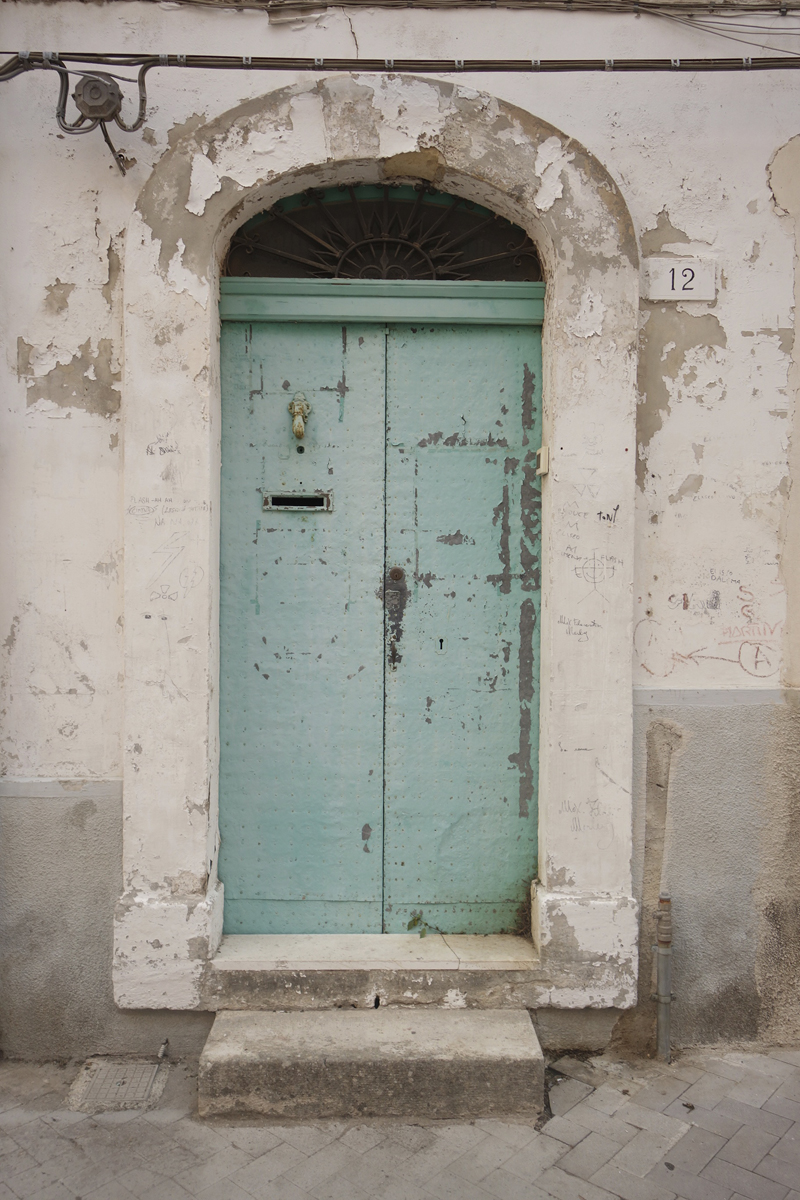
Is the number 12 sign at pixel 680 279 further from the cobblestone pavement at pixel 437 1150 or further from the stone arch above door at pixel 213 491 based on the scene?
the cobblestone pavement at pixel 437 1150

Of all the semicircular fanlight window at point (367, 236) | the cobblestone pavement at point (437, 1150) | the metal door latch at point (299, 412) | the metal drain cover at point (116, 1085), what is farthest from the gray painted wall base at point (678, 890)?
the semicircular fanlight window at point (367, 236)

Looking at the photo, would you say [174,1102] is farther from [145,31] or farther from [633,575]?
[145,31]

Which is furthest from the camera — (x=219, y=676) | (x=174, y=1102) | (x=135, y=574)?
(x=219, y=676)

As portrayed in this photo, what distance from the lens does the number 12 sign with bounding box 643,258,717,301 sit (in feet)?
11.2

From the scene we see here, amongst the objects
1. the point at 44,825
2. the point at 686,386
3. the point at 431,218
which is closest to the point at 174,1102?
the point at 44,825

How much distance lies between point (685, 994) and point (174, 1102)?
2.19 meters

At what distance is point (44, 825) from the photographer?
3391mm

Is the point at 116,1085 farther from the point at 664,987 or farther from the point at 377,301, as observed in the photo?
the point at 377,301

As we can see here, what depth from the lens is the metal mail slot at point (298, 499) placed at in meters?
3.58

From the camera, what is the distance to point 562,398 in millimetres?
3363

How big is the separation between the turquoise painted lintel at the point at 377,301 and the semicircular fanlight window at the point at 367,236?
0.40ft

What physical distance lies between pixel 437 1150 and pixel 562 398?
2.94m

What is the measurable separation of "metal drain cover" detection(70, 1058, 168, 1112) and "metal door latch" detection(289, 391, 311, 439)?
2768 mm

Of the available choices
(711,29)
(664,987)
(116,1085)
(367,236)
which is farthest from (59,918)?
(711,29)
